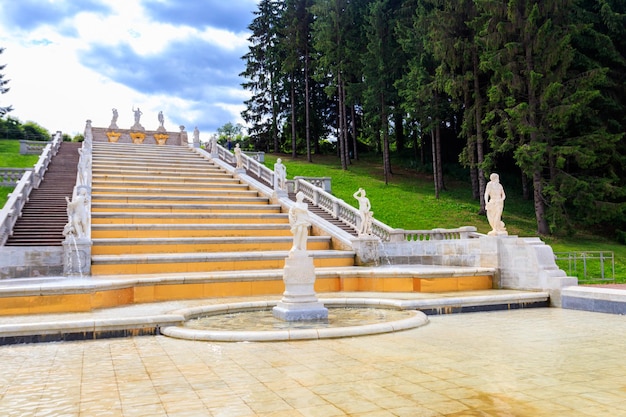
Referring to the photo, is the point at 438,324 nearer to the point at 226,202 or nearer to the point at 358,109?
the point at 226,202

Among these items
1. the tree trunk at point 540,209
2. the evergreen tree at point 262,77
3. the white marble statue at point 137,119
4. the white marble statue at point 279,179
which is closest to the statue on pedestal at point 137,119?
the white marble statue at point 137,119

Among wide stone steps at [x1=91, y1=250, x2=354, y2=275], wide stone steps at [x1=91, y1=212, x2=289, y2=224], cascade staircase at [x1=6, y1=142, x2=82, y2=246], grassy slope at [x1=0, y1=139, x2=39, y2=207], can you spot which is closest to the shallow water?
wide stone steps at [x1=91, y1=250, x2=354, y2=275]

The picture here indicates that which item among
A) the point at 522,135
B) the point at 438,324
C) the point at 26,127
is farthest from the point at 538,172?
the point at 26,127

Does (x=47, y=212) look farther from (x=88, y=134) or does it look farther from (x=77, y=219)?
(x=88, y=134)

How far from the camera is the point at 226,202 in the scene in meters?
21.6

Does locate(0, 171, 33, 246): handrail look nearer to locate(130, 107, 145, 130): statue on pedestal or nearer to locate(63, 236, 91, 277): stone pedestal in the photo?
locate(63, 236, 91, 277): stone pedestal

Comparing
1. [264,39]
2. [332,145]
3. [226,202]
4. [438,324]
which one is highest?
[264,39]

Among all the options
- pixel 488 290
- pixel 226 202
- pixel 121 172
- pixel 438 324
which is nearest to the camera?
pixel 438 324

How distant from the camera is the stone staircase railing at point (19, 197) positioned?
15.8m

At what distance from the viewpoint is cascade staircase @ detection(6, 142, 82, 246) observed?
16.0 m

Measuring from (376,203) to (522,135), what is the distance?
28.3 ft

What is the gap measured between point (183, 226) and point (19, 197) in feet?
20.9

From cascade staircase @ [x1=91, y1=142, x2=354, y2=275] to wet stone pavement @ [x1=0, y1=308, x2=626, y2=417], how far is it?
681cm

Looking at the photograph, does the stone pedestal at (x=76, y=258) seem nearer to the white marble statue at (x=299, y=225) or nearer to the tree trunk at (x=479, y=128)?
the white marble statue at (x=299, y=225)
